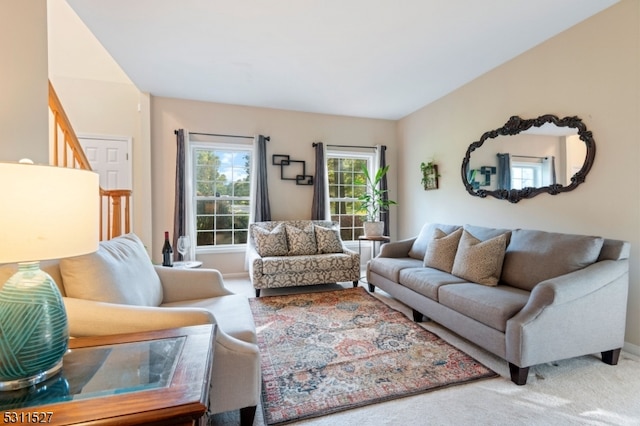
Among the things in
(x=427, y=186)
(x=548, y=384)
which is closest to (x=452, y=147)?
(x=427, y=186)

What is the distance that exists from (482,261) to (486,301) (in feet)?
1.79

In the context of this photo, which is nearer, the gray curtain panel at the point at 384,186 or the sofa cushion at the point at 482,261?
the sofa cushion at the point at 482,261

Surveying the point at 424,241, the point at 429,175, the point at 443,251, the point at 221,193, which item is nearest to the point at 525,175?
the point at 443,251

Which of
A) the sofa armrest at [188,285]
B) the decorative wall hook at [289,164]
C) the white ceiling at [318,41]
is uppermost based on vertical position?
the white ceiling at [318,41]

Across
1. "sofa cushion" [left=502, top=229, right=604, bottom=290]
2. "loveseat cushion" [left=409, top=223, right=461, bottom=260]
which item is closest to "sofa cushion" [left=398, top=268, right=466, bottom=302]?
"sofa cushion" [left=502, top=229, right=604, bottom=290]

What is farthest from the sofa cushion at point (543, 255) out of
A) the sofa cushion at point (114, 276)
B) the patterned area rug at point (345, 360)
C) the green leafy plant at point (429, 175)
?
the sofa cushion at point (114, 276)

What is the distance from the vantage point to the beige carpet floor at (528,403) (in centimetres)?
154

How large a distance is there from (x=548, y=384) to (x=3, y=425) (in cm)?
252

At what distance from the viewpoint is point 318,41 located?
2.73 metres

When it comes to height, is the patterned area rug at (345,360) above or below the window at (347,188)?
below

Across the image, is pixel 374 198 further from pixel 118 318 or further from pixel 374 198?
pixel 118 318

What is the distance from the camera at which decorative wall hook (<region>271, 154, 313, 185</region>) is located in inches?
181

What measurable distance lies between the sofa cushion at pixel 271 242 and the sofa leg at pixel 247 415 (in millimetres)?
2450

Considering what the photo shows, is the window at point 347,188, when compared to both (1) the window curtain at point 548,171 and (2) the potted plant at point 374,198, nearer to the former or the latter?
(2) the potted plant at point 374,198
